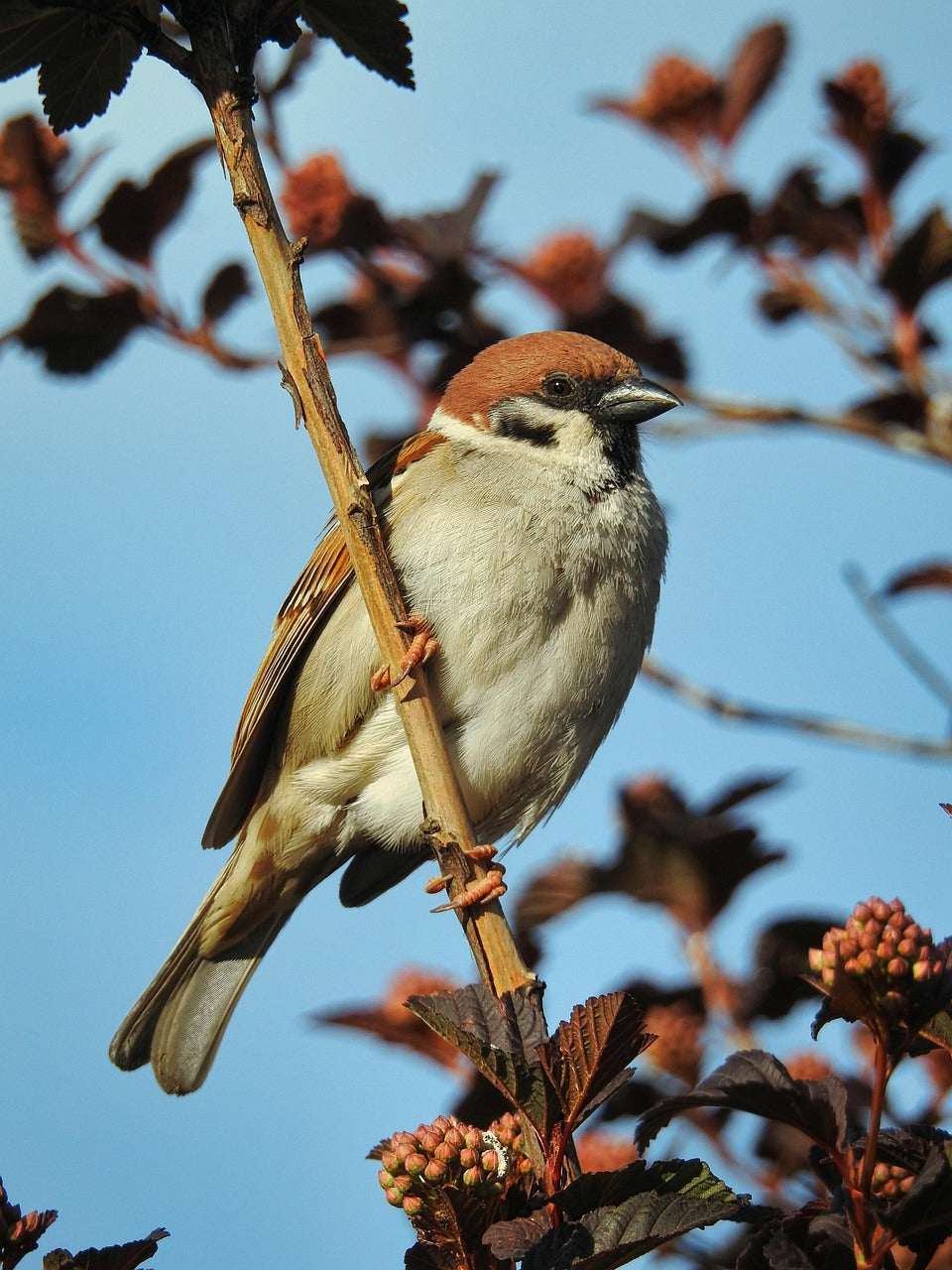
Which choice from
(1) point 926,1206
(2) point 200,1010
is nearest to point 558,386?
(2) point 200,1010

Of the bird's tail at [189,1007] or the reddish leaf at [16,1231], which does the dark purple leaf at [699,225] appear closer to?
the bird's tail at [189,1007]

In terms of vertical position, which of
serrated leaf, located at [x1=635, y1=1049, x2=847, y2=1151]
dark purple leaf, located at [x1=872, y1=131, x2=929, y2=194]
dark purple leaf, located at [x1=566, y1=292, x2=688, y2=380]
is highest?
dark purple leaf, located at [x1=872, y1=131, x2=929, y2=194]

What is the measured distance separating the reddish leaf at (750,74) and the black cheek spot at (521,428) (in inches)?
39.5

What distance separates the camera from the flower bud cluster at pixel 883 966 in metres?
1.35

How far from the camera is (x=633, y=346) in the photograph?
352 centimetres

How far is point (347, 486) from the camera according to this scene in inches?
72.3

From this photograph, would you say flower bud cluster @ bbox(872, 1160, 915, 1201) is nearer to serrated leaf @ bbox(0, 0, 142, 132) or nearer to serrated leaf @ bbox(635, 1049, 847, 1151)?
serrated leaf @ bbox(635, 1049, 847, 1151)

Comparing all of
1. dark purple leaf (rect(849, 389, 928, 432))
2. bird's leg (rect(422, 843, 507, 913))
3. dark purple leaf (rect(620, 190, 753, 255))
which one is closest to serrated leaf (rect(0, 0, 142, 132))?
bird's leg (rect(422, 843, 507, 913))

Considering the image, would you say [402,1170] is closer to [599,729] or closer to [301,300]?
[301,300]

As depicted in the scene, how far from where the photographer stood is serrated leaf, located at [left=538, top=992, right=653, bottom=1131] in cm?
144

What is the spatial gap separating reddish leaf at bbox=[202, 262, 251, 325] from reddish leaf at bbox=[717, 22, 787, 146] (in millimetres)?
1319

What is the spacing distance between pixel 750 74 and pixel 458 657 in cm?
185

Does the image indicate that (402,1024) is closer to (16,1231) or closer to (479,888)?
(479,888)

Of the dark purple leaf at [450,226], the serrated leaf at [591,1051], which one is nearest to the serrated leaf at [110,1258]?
the serrated leaf at [591,1051]
